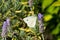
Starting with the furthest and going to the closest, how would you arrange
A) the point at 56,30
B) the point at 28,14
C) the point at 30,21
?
the point at 56,30
the point at 28,14
the point at 30,21

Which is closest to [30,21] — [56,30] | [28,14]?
[28,14]

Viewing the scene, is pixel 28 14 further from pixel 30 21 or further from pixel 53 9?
pixel 53 9

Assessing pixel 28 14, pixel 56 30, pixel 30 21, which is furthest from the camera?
pixel 56 30

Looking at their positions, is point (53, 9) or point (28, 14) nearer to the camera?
point (28, 14)

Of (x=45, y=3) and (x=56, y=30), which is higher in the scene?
(x=45, y=3)

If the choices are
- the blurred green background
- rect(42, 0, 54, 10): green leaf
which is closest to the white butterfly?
the blurred green background

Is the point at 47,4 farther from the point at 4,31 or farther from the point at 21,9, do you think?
the point at 4,31

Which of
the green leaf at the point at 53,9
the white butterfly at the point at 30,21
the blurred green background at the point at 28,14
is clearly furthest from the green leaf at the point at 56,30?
the white butterfly at the point at 30,21

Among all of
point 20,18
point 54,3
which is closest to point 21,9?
point 20,18
